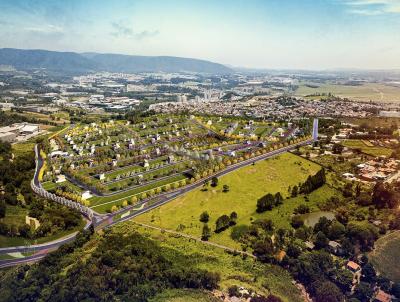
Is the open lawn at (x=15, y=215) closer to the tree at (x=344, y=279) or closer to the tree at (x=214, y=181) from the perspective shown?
the tree at (x=214, y=181)

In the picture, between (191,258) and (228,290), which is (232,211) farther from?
(228,290)

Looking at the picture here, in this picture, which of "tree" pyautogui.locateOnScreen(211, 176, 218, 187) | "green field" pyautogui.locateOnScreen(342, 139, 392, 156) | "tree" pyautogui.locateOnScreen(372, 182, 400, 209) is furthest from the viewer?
"green field" pyautogui.locateOnScreen(342, 139, 392, 156)

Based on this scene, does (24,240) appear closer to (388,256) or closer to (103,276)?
(103,276)

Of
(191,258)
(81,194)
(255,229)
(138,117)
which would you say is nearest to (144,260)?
(191,258)

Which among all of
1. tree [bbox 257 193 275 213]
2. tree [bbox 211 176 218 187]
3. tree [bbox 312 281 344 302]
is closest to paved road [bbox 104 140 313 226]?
tree [bbox 211 176 218 187]

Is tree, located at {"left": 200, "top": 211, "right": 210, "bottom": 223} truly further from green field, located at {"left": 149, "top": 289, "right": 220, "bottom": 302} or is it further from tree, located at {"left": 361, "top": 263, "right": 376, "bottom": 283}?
tree, located at {"left": 361, "top": 263, "right": 376, "bottom": 283}
